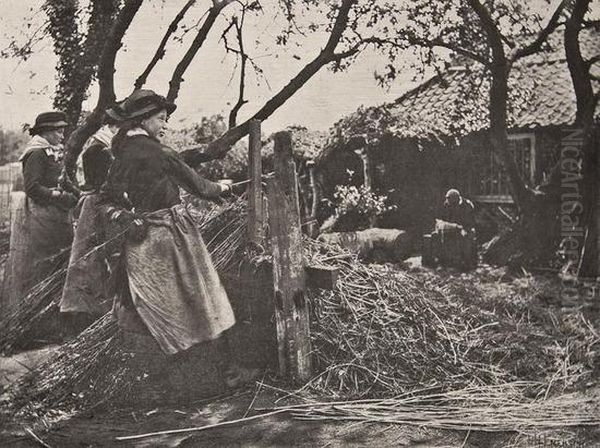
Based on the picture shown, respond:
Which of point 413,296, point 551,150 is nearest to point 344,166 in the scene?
point 551,150

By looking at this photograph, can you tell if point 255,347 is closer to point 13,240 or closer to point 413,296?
point 413,296

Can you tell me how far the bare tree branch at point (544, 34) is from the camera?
13.6ft

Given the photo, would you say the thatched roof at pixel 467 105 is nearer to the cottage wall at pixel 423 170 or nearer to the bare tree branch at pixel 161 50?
the cottage wall at pixel 423 170

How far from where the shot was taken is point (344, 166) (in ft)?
19.6

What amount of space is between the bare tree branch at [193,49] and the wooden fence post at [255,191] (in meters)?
0.46

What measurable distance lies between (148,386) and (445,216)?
7.95 ft

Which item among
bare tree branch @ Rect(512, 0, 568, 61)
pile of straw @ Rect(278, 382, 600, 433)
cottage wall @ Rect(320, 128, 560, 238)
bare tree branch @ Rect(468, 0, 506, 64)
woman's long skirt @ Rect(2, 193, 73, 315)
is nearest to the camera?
pile of straw @ Rect(278, 382, 600, 433)

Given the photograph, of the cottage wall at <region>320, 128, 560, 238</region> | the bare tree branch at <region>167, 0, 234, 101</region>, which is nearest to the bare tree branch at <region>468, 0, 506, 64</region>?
the cottage wall at <region>320, 128, 560, 238</region>

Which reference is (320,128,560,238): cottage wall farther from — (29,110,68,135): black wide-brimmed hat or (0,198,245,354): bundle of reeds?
(29,110,68,135): black wide-brimmed hat

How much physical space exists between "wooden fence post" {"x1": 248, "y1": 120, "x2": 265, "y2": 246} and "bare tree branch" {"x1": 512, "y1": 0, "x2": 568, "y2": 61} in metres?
2.33

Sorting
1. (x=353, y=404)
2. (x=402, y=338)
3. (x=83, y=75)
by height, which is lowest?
(x=353, y=404)

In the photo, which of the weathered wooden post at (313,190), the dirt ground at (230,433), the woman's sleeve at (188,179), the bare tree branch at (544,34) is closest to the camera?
the dirt ground at (230,433)

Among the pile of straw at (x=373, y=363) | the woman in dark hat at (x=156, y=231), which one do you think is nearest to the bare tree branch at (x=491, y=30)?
the pile of straw at (x=373, y=363)

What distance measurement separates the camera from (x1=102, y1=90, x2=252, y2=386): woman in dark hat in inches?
123
